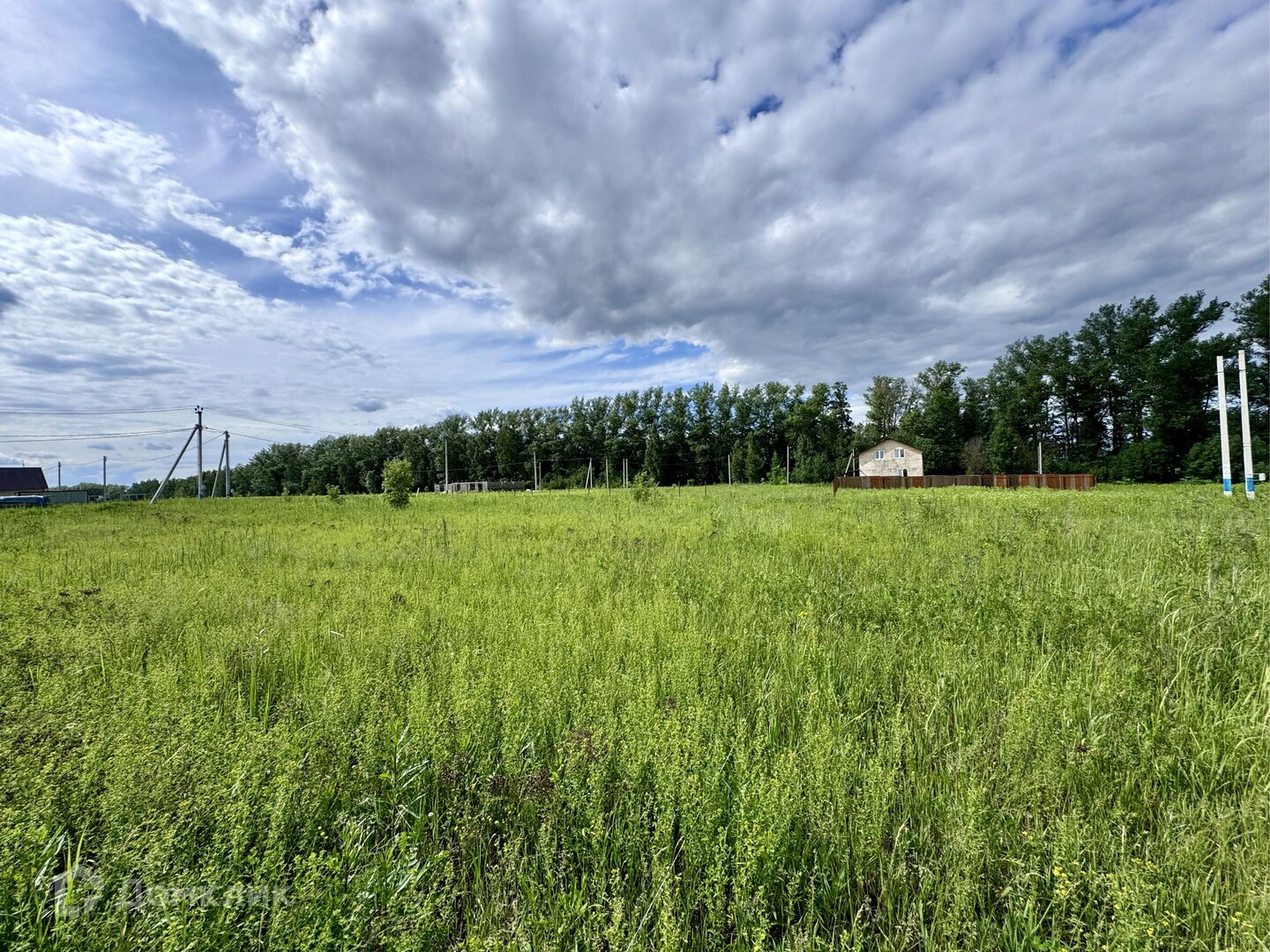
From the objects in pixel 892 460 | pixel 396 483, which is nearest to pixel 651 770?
pixel 396 483

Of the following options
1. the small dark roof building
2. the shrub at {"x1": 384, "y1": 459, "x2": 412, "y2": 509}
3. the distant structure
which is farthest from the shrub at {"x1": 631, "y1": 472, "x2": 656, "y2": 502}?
the small dark roof building

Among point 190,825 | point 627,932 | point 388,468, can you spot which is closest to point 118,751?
point 190,825

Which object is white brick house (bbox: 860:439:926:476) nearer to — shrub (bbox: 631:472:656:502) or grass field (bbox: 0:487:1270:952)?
shrub (bbox: 631:472:656:502)

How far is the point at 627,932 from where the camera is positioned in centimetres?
155

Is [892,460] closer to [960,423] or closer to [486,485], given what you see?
[960,423]

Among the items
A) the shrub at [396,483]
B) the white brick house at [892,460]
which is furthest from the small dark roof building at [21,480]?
the white brick house at [892,460]

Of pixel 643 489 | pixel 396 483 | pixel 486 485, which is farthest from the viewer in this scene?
pixel 486 485

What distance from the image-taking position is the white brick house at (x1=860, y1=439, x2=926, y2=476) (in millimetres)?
53125

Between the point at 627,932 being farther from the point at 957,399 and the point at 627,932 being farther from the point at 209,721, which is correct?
the point at 957,399

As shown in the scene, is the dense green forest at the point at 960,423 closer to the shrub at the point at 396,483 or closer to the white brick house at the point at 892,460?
the white brick house at the point at 892,460

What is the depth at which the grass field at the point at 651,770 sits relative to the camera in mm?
1512

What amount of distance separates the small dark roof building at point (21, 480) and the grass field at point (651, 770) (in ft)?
295

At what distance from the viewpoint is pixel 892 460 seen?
180 feet

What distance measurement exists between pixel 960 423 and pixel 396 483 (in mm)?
66121
